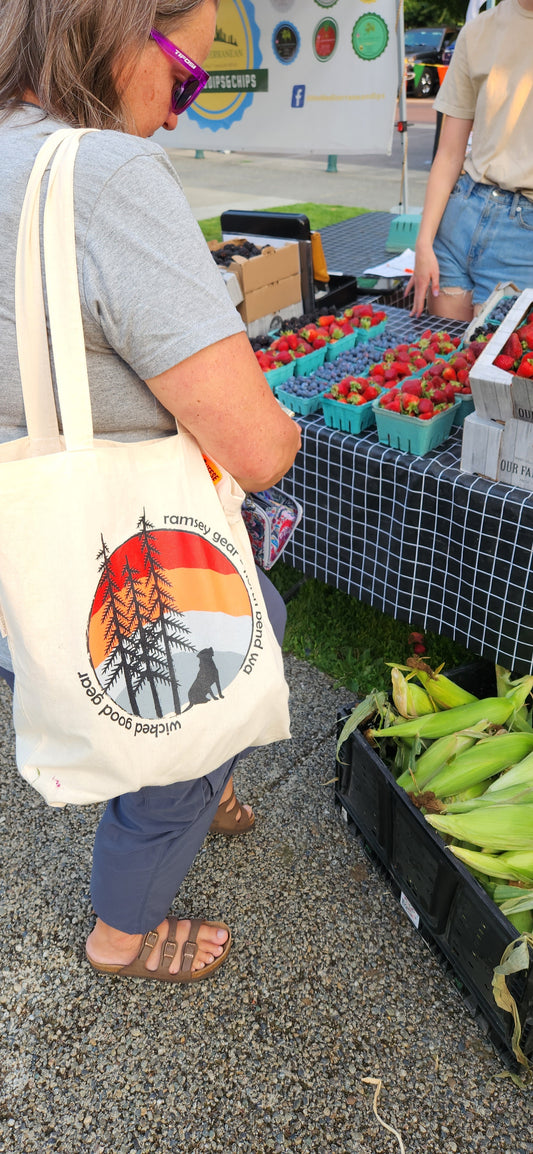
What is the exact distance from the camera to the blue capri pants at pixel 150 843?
1406 millimetres

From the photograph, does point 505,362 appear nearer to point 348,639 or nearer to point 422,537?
point 422,537

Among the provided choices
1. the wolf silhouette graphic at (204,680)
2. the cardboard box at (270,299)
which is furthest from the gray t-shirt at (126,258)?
the cardboard box at (270,299)

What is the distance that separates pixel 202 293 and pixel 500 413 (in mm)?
1117

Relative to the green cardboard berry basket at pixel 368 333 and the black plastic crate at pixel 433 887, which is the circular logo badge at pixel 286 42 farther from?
the black plastic crate at pixel 433 887

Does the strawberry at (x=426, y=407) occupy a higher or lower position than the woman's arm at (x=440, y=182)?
lower

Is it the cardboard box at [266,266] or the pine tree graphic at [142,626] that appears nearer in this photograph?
the pine tree graphic at [142,626]

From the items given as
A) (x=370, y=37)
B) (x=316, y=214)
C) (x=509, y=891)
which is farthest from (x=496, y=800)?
(x=316, y=214)

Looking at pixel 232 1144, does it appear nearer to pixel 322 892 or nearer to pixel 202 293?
pixel 322 892

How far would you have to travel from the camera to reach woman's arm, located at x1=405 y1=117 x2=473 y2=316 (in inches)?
110

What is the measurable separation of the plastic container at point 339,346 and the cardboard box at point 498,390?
33.7 inches

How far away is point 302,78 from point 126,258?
498cm

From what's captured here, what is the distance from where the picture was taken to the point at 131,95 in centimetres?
103

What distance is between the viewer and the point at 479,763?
5.72 feet

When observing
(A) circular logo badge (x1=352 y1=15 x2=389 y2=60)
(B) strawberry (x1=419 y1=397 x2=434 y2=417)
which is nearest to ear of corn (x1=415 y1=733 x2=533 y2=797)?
(B) strawberry (x1=419 y1=397 x2=434 y2=417)
